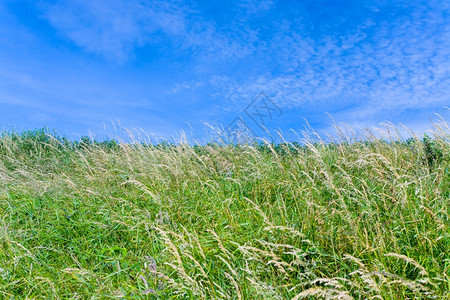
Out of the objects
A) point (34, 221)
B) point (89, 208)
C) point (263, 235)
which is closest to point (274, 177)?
point (263, 235)

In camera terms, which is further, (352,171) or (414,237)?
(352,171)

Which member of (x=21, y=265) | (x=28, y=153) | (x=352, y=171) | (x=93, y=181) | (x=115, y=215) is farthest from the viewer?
(x=28, y=153)

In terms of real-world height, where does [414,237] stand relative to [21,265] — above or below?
below

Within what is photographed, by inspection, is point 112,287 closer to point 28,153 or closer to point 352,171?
point 352,171

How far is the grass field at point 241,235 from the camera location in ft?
8.32

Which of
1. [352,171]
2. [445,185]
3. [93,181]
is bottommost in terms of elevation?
[445,185]

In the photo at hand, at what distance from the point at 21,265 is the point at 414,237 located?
4.07 m

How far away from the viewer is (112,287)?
2.97 m

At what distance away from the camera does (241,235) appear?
3357 mm

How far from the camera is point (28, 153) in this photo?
10039 millimetres

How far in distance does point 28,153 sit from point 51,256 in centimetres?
726

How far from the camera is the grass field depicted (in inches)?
99.8

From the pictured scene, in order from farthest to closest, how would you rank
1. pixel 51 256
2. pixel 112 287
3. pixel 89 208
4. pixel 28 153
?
pixel 28 153, pixel 89 208, pixel 51 256, pixel 112 287

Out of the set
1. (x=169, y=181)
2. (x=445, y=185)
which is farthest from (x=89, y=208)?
(x=445, y=185)
